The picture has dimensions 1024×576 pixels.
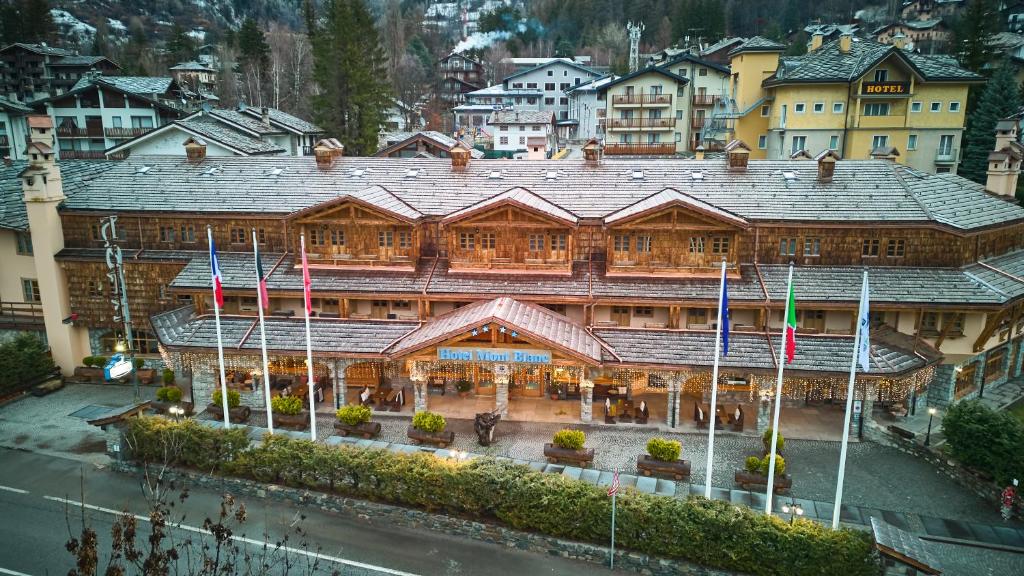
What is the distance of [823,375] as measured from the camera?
29.5 meters

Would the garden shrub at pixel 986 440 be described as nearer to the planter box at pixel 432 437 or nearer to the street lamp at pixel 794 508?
the street lamp at pixel 794 508

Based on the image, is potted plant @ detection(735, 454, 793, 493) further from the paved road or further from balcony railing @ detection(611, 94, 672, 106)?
balcony railing @ detection(611, 94, 672, 106)

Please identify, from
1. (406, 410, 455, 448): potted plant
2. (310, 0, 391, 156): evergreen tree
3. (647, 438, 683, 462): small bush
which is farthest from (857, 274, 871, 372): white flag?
(310, 0, 391, 156): evergreen tree

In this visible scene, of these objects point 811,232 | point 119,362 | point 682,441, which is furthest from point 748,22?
point 119,362

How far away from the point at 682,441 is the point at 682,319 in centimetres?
674

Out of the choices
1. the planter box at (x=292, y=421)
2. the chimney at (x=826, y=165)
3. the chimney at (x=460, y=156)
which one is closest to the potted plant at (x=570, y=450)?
the planter box at (x=292, y=421)

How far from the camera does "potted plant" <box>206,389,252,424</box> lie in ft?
107

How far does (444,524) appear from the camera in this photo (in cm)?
2508

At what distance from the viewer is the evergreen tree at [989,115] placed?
60750mm

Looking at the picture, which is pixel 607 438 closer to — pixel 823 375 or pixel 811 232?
pixel 823 375

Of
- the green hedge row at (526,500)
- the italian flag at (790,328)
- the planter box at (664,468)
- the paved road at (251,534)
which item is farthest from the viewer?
the planter box at (664,468)

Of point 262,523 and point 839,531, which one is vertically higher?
point 839,531

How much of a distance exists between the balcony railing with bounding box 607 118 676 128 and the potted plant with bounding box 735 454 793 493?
5343 centimetres

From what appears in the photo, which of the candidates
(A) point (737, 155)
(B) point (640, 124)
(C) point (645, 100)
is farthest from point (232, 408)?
(C) point (645, 100)
